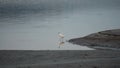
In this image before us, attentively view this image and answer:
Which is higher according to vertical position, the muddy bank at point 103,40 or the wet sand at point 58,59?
the wet sand at point 58,59

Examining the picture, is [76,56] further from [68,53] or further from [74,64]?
[74,64]

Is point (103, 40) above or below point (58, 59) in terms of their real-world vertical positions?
below

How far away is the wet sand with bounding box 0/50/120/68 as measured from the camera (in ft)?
42.2

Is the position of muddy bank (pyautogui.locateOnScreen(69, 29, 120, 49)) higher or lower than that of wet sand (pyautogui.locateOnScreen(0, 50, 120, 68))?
lower

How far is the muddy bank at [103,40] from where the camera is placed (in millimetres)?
20281

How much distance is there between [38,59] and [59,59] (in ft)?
2.83

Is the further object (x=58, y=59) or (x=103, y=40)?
(x=103, y=40)

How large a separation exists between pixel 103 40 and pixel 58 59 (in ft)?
22.7

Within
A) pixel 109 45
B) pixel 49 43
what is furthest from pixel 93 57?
pixel 49 43

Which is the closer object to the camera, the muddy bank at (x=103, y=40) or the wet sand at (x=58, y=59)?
the wet sand at (x=58, y=59)

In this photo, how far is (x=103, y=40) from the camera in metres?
21.2

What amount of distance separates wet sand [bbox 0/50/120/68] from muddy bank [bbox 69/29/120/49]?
12.9 ft

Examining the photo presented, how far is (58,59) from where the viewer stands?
48.6 ft

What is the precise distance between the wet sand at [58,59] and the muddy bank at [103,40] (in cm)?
394
